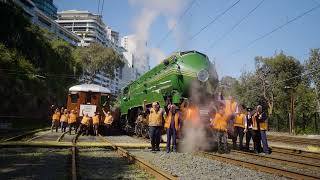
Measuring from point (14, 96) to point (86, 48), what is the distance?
30.6 metres

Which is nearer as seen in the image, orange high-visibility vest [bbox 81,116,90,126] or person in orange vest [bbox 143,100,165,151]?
person in orange vest [bbox 143,100,165,151]

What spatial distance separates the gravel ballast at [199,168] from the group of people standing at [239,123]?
215 cm

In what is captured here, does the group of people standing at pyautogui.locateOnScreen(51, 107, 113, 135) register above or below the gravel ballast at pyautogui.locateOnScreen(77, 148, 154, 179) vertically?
above

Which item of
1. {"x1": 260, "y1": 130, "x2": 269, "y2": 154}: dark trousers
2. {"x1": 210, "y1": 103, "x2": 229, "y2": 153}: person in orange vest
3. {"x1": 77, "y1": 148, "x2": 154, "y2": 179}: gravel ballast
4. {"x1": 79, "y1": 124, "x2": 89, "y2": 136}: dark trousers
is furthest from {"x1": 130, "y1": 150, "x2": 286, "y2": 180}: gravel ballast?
{"x1": 79, "y1": 124, "x2": 89, "y2": 136}: dark trousers

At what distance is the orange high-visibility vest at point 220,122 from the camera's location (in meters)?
13.5

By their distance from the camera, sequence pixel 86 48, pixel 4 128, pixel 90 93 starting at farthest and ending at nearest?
pixel 86 48 < pixel 4 128 < pixel 90 93

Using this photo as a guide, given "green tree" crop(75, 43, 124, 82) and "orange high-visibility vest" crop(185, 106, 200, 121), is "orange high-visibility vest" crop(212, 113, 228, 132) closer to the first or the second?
"orange high-visibility vest" crop(185, 106, 200, 121)

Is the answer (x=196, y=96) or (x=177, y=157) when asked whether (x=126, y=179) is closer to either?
(x=177, y=157)

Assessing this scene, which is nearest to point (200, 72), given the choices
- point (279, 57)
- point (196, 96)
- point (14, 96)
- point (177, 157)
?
point (196, 96)

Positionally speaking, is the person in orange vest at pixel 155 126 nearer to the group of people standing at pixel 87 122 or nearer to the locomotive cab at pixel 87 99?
the group of people standing at pixel 87 122

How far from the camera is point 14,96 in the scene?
34969 mm

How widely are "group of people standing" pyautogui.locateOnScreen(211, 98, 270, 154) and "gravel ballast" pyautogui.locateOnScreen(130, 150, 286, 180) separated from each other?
215 cm

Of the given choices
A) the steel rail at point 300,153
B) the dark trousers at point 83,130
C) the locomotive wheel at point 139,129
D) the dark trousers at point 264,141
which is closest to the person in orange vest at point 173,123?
the dark trousers at point 264,141

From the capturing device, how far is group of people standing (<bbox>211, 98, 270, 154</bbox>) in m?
13.6
